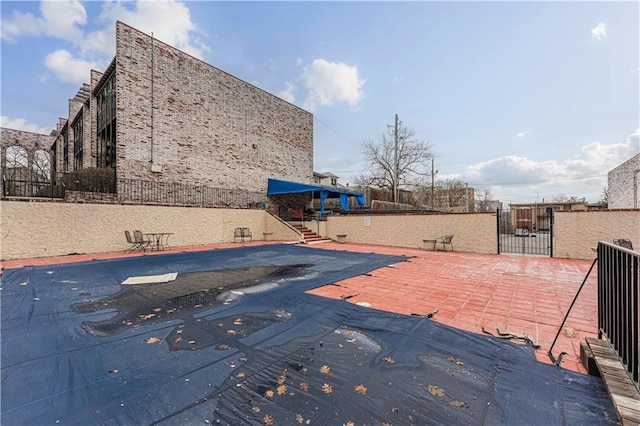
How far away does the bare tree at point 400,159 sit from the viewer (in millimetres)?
25255

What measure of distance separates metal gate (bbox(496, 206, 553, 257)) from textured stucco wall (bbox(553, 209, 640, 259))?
27 centimetres

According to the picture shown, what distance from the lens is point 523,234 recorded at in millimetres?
11914

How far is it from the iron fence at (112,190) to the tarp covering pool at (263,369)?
760 centimetres

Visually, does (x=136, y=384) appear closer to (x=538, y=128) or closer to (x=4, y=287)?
(x=4, y=287)

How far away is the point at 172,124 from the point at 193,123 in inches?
45.0

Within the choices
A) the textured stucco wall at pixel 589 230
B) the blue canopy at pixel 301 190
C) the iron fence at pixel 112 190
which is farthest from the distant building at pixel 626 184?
the iron fence at pixel 112 190

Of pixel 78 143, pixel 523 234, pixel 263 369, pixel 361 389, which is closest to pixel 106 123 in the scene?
pixel 78 143

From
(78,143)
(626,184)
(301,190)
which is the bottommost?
(301,190)

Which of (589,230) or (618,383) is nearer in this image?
(618,383)

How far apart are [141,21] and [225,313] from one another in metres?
15.0

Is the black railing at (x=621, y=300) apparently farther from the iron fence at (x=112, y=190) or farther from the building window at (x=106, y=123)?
the building window at (x=106, y=123)

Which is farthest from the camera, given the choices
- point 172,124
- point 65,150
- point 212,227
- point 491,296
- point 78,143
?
point 65,150

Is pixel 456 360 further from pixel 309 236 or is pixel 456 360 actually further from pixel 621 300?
pixel 309 236

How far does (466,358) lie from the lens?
2445 millimetres
